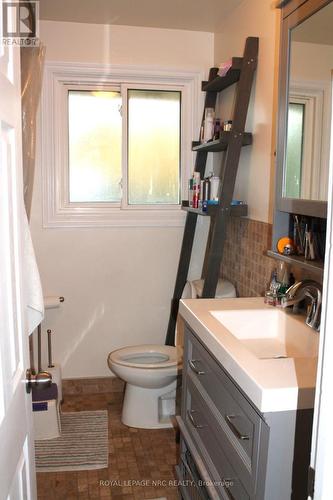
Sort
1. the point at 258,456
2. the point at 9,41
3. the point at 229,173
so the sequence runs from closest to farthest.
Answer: the point at 9,41
the point at 258,456
the point at 229,173

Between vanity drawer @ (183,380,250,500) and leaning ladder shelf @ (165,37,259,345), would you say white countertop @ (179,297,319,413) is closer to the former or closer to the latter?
vanity drawer @ (183,380,250,500)

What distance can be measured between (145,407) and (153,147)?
5.48ft

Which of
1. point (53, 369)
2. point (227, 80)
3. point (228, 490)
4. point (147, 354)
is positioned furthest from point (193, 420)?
point (227, 80)

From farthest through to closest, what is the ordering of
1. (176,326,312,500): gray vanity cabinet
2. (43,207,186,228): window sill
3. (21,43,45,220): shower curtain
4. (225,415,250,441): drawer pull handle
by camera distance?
(43,207,186,228): window sill → (21,43,45,220): shower curtain → (225,415,250,441): drawer pull handle → (176,326,312,500): gray vanity cabinet

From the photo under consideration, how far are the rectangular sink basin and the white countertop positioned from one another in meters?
0.12

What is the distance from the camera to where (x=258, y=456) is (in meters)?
1.18

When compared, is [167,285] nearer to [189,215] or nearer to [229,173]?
[189,215]

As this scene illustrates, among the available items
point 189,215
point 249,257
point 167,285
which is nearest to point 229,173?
point 249,257

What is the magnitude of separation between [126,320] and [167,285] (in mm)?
368

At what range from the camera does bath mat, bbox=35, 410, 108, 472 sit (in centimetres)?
239

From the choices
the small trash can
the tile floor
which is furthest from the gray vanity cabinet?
the small trash can

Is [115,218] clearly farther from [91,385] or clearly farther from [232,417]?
[232,417]

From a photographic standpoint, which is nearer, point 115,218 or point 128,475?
point 128,475

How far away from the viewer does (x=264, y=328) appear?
1.83 metres
